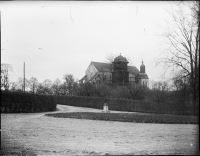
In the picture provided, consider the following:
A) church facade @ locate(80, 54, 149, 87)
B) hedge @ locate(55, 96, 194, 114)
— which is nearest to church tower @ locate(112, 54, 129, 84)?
church facade @ locate(80, 54, 149, 87)

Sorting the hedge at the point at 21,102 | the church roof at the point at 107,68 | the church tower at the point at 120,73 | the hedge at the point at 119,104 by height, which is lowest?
the hedge at the point at 119,104

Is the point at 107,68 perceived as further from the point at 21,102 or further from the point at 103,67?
the point at 21,102

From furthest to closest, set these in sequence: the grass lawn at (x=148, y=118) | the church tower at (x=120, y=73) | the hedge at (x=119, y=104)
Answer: the church tower at (x=120, y=73), the hedge at (x=119, y=104), the grass lawn at (x=148, y=118)

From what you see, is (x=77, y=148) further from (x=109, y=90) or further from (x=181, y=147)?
(x=109, y=90)

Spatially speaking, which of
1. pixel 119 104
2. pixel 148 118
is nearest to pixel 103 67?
pixel 119 104

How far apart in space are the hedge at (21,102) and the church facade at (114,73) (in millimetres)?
23629

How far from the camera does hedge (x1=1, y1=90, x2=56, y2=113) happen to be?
20.8 m

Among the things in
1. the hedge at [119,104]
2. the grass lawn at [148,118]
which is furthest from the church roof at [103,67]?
the grass lawn at [148,118]

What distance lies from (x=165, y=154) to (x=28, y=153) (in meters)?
3.79

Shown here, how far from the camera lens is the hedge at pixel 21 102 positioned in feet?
68.2

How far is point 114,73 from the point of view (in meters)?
49.3

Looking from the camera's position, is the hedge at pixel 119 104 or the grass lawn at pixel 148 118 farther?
the hedge at pixel 119 104

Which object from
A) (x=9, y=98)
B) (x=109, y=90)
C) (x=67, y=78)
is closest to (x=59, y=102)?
(x=109, y=90)

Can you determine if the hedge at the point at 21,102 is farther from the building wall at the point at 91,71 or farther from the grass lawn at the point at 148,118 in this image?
the building wall at the point at 91,71
